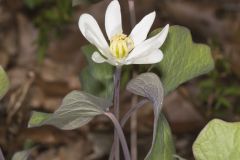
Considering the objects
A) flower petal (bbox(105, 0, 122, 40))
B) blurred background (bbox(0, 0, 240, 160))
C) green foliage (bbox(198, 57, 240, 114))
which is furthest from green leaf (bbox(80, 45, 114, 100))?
green foliage (bbox(198, 57, 240, 114))

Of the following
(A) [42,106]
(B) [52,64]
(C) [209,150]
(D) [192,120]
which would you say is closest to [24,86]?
(A) [42,106]

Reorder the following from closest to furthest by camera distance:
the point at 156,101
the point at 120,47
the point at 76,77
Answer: the point at 156,101 → the point at 120,47 → the point at 76,77

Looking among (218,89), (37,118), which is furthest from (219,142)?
(218,89)

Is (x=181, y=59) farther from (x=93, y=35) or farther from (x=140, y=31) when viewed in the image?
(x=93, y=35)

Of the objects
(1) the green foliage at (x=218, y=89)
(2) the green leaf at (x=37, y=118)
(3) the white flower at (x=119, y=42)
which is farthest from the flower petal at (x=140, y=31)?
(1) the green foliage at (x=218, y=89)

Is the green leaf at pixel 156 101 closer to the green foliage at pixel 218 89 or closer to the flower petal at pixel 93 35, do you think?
the flower petal at pixel 93 35
